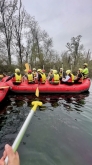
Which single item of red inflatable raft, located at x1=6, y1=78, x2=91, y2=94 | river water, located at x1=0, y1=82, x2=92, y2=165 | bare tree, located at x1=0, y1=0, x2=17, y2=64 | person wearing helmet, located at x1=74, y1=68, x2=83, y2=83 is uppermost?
bare tree, located at x1=0, y1=0, x2=17, y2=64

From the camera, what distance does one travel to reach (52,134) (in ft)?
14.3

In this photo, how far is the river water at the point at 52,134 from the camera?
3.38m

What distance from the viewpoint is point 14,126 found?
478 cm

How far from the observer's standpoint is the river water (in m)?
3.38

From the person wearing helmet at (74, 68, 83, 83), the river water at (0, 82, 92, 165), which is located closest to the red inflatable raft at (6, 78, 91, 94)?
the person wearing helmet at (74, 68, 83, 83)

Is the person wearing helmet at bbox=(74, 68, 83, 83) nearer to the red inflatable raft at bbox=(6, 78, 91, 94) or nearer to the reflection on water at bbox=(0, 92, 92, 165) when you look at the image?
the red inflatable raft at bbox=(6, 78, 91, 94)

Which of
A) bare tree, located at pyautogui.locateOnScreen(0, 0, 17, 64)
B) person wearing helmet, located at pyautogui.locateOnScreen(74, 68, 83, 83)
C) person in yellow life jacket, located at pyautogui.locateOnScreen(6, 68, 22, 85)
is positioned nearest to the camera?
person in yellow life jacket, located at pyautogui.locateOnScreen(6, 68, 22, 85)

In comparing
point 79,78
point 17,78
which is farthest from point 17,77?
point 79,78

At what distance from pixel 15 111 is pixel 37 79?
12.8 ft

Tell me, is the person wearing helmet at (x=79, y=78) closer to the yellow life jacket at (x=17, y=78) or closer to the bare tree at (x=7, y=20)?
the yellow life jacket at (x=17, y=78)

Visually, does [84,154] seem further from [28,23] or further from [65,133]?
[28,23]

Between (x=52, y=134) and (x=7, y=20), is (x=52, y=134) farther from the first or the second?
(x=7, y=20)

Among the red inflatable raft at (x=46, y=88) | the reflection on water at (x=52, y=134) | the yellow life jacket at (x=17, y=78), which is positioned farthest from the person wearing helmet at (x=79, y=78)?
the yellow life jacket at (x=17, y=78)

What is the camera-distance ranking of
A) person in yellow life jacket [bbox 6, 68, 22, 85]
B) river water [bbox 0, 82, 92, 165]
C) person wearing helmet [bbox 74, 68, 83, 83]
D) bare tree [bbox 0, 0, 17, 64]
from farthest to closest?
bare tree [bbox 0, 0, 17, 64] < person wearing helmet [bbox 74, 68, 83, 83] < person in yellow life jacket [bbox 6, 68, 22, 85] < river water [bbox 0, 82, 92, 165]
